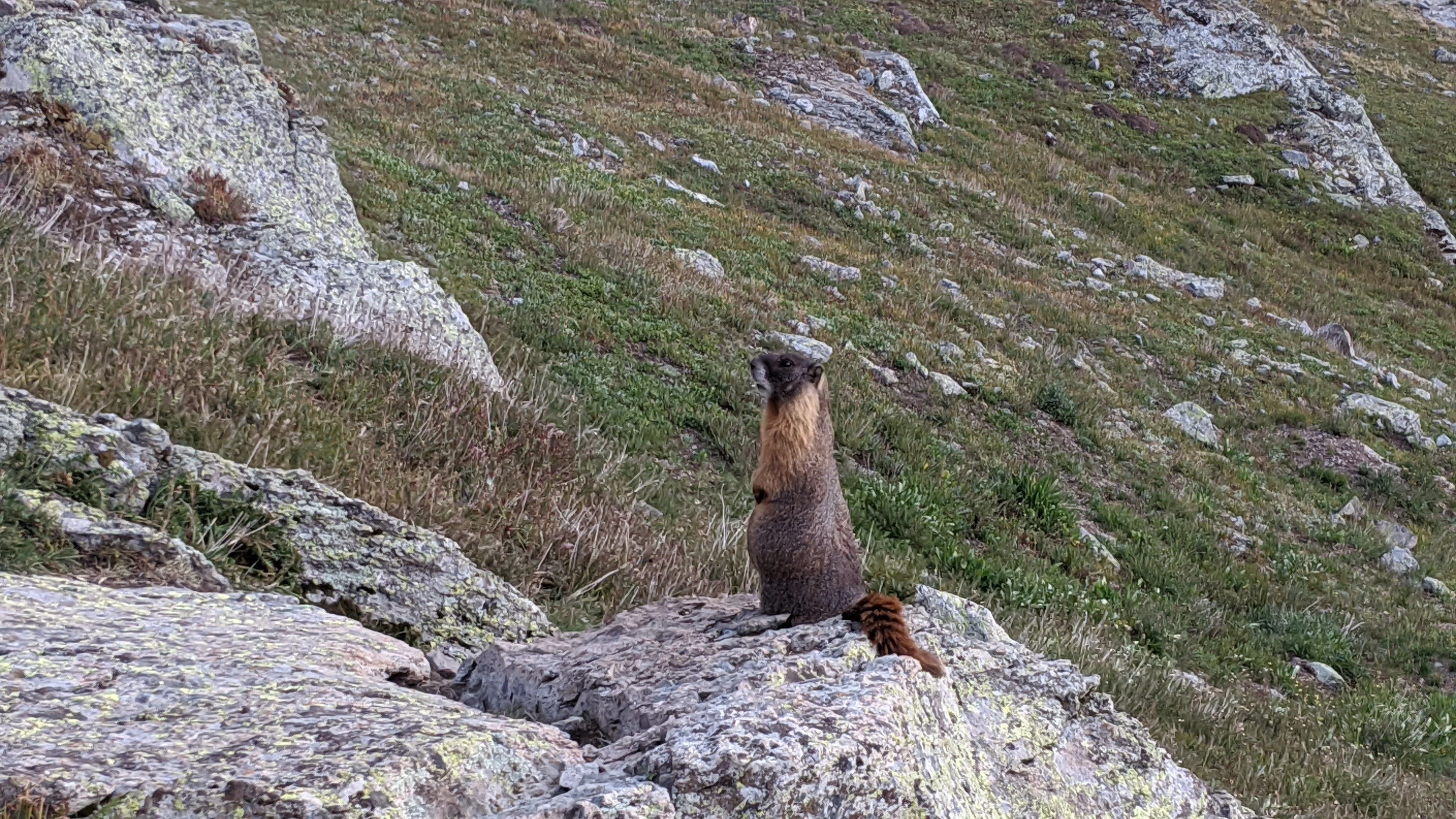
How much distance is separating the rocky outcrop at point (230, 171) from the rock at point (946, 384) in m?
7.45

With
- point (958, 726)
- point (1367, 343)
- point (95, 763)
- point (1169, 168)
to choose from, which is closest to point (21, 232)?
point (95, 763)

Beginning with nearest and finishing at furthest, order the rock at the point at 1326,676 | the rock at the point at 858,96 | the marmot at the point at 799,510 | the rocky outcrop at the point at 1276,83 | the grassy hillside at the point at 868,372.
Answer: the marmot at the point at 799,510
the grassy hillside at the point at 868,372
the rock at the point at 1326,676
the rock at the point at 858,96
the rocky outcrop at the point at 1276,83

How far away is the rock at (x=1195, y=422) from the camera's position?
54.3 ft

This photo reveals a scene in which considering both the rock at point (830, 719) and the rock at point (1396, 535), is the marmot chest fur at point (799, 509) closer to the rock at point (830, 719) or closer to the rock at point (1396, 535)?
the rock at point (830, 719)

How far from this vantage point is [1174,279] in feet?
87.4

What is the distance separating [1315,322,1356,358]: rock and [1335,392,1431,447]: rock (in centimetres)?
410

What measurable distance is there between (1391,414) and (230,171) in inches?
809

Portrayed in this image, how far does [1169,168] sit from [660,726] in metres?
37.3


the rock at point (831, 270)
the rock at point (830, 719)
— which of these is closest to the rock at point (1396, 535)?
the rock at point (831, 270)

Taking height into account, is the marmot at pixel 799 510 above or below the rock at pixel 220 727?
below

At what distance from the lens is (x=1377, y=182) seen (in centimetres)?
3638

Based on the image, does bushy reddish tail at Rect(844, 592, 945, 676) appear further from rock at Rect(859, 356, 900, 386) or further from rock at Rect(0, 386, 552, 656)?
rock at Rect(859, 356, 900, 386)

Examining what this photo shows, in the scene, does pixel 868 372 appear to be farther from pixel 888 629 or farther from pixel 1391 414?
pixel 1391 414

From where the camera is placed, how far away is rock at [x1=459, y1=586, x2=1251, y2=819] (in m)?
2.76
